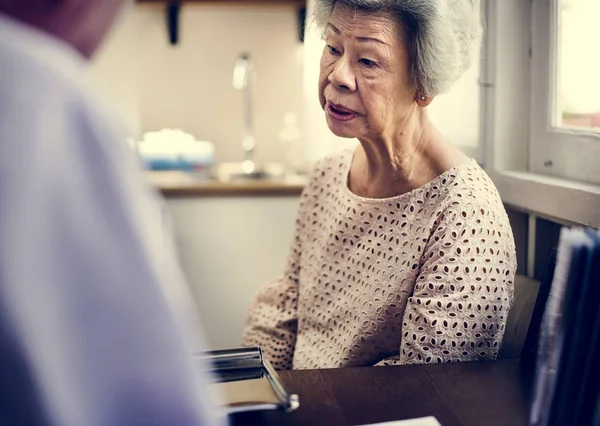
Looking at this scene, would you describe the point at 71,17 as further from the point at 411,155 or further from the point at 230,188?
the point at 230,188

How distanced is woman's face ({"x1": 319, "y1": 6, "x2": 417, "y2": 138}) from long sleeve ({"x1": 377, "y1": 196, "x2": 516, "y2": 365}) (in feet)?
0.76

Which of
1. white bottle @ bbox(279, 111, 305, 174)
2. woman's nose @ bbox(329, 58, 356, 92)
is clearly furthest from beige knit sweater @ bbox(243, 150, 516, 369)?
white bottle @ bbox(279, 111, 305, 174)

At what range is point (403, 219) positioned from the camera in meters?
1.41

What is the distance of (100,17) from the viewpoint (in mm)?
490

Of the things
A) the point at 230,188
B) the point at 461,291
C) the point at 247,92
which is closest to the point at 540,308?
the point at 461,291

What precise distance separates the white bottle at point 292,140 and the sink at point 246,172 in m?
0.07

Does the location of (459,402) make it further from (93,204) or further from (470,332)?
(93,204)

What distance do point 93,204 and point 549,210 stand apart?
48.5 inches

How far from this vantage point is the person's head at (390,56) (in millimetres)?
1355

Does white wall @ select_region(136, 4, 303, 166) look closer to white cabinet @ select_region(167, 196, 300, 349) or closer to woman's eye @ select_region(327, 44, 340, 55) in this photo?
white cabinet @ select_region(167, 196, 300, 349)

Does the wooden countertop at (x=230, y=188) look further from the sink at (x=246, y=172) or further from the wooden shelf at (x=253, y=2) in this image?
the wooden shelf at (x=253, y=2)

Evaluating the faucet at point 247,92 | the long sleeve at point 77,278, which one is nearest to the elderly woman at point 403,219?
the long sleeve at point 77,278

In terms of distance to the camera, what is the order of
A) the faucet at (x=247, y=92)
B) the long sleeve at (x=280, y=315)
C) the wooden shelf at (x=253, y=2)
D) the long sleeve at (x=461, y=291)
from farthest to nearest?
the wooden shelf at (x=253, y=2), the faucet at (x=247, y=92), the long sleeve at (x=280, y=315), the long sleeve at (x=461, y=291)

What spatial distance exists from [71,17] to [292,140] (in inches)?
125
